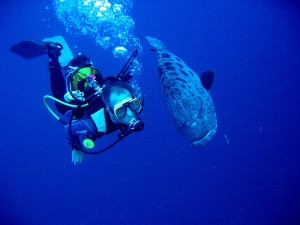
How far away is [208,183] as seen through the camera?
17.0 metres

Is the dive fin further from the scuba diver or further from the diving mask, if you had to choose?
the diving mask

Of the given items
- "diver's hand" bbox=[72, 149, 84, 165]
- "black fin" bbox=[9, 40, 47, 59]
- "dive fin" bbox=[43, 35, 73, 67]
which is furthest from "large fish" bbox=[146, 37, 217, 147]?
"black fin" bbox=[9, 40, 47, 59]

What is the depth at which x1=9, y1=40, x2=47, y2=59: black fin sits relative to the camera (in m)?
5.55

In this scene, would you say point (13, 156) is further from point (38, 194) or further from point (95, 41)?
point (95, 41)

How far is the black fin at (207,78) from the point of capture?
17.7 feet

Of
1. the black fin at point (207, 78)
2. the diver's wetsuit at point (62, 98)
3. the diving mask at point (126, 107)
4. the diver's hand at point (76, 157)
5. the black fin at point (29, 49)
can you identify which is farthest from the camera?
the black fin at point (29, 49)

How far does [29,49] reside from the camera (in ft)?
18.8

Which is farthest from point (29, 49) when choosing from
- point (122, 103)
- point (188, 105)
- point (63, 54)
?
point (188, 105)

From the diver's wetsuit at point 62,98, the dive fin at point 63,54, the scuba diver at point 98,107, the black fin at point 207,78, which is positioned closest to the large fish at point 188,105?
the black fin at point 207,78

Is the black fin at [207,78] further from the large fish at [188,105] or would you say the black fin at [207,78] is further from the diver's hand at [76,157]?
the diver's hand at [76,157]

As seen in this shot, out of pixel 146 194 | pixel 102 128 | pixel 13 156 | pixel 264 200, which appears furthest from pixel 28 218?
pixel 102 128

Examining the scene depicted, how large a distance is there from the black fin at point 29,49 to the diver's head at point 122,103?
2833 mm

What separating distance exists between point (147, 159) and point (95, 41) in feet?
34.9

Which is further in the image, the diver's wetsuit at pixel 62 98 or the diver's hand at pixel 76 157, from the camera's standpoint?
the diver's hand at pixel 76 157
